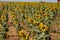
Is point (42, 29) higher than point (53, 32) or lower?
higher

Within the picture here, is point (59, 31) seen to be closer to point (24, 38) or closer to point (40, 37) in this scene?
point (40, 37)

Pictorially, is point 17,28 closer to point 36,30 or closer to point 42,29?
point 36,30

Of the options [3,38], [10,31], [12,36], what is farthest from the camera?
[10,31]

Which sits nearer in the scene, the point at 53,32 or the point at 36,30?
the point at 36,30

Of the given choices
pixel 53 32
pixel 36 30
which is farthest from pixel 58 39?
pixel 53 32

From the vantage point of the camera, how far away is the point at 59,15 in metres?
17.9

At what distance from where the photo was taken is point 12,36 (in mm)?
9281

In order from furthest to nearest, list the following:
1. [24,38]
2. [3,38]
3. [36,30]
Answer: [36,30] → [3,38] → [24,38]

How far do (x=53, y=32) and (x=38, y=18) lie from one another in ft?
3.38

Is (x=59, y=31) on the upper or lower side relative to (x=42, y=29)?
lower

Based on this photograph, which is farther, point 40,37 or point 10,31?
point 10,31

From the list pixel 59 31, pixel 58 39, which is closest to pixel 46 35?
pixel 58 39

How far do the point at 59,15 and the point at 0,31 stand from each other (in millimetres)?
10087

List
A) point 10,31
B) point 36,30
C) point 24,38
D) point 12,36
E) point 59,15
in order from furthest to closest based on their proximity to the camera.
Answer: point 59,15 < point 10,31 < point 12,36 < point 36,30 < point 24,38
